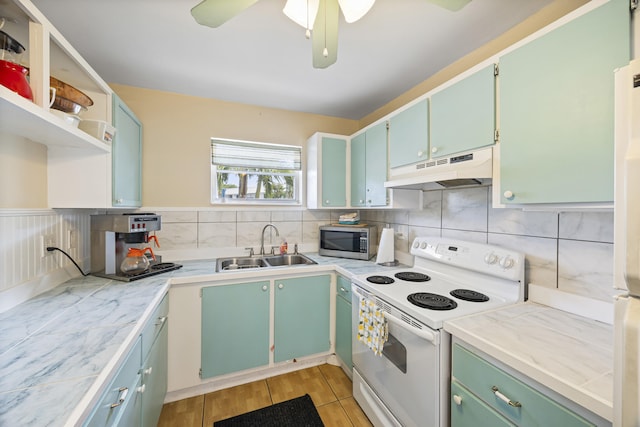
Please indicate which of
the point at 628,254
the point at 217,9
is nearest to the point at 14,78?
the point at 217,9

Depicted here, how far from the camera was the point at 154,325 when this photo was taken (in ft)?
4.42

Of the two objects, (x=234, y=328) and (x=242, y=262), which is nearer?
(x=234, y=328)

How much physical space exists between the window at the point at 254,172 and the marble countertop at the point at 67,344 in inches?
44.7

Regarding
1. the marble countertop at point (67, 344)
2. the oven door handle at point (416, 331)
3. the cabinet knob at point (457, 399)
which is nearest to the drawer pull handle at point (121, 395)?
the marble countertop at point (67, 344)

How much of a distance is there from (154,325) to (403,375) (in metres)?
1.37

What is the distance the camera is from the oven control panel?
4.37 feet

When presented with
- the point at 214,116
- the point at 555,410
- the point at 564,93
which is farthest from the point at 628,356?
the point at 214,116

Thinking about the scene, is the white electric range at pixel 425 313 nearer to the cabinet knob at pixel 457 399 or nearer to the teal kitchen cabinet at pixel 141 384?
the cabinet knob at pixel 457 399

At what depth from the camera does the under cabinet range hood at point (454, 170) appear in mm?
1262

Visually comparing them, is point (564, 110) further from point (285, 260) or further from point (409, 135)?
point (285, 260)

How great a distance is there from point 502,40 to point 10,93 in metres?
2.33

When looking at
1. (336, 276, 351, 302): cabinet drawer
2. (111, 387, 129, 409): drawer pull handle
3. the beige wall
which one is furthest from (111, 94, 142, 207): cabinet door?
(336, 276, 351, 302): cabinet drawer

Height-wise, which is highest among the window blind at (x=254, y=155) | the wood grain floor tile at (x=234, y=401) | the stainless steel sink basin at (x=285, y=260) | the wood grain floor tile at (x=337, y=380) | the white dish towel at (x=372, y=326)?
the window blind at (x=254, y=155)

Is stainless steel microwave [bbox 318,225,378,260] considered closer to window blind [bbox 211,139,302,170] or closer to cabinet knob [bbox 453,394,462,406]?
window blind [bbox 211,139,302,170]
